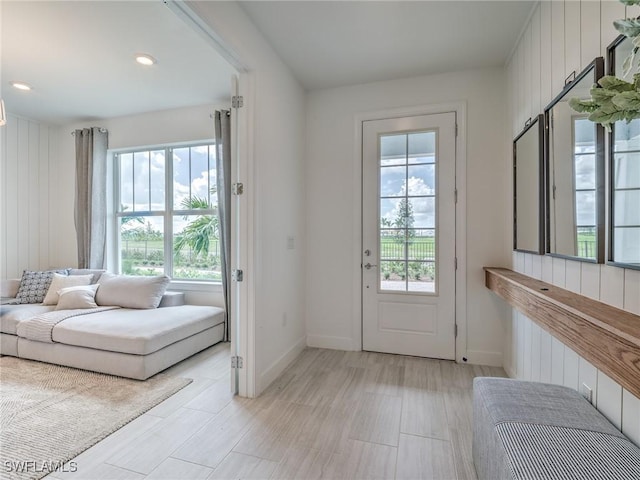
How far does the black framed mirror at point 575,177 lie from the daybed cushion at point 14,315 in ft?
14.7

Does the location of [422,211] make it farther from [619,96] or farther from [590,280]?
[619,96]

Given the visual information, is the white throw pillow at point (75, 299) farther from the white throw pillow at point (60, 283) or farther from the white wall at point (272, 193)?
the white wall at point (272, 193)

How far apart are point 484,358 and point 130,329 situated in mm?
3174

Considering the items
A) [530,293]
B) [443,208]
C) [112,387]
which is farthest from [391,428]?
[112,387]

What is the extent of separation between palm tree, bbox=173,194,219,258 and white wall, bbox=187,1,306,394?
4.53 ft

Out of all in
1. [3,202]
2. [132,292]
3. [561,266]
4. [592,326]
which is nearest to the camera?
[592,326]

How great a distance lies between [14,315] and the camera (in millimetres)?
3074

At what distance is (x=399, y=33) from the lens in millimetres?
2328

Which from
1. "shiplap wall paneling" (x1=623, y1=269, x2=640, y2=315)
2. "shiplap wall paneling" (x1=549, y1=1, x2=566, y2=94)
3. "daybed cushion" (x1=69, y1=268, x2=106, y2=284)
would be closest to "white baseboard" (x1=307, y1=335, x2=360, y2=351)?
"shiplap wall paneling" (x1=623, y1=269, x2=640, y2=315)

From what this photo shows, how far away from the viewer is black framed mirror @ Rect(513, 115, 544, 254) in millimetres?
1927

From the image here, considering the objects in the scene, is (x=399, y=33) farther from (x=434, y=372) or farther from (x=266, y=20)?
(x=434, y=372)

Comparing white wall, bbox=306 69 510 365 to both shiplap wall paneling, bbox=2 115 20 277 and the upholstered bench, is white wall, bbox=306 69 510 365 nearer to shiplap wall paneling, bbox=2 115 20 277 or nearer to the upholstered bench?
the upholstered bench

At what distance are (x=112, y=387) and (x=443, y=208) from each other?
10.4ft

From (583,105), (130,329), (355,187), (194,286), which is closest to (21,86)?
(194,286)
